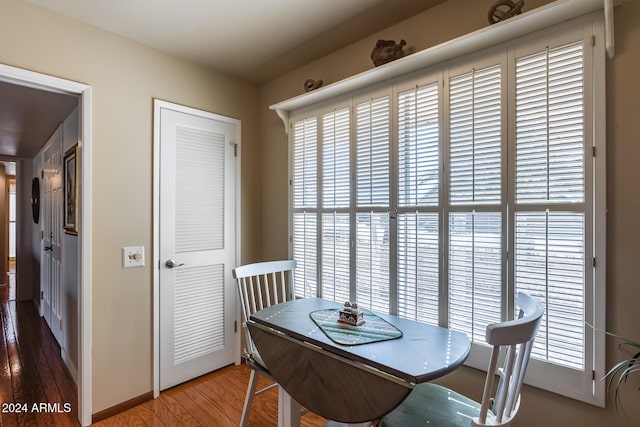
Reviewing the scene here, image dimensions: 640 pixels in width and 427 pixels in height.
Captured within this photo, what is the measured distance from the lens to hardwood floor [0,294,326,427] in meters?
2.02

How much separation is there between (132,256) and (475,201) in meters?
2.20

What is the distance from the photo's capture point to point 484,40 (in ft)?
5.07

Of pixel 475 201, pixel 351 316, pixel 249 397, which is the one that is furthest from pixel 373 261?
pixel 249 397

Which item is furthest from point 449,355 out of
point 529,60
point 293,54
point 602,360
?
point 293,54

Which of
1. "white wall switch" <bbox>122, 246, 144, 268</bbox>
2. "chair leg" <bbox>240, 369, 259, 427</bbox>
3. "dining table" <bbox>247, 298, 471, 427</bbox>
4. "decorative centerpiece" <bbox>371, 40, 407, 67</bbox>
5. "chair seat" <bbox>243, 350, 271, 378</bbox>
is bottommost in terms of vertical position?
"chair leg" <bbox>240, 369, 259, 427</bbox>

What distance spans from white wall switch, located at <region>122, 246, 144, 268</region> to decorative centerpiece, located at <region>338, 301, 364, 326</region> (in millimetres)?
1488

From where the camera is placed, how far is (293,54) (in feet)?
7.92

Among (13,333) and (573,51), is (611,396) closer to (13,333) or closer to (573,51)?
(573,51)

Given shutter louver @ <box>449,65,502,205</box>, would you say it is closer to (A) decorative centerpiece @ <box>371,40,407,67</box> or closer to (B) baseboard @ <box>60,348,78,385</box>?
(A) decorative centerpiece @ <box>371,40,407,67</box>

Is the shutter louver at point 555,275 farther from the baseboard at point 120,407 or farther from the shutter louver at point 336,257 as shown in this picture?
the baseboard at point 120,407

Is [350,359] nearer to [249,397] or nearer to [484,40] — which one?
[249,397]

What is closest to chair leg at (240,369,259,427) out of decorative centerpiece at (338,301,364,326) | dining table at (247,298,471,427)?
dining table at (247,298,471,427)

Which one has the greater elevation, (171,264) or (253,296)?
(171,264)

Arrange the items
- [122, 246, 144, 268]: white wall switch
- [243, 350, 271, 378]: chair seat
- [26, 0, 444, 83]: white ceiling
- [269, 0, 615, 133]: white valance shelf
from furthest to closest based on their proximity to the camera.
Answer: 1. [122, 246, 144, 268]: white wall switch
2. [26, 0, 444, 83]: white ceiling
3. [243, 350, 271, 378]: chair seat
4. [269, 0, 615, 133]: white valance shelf
